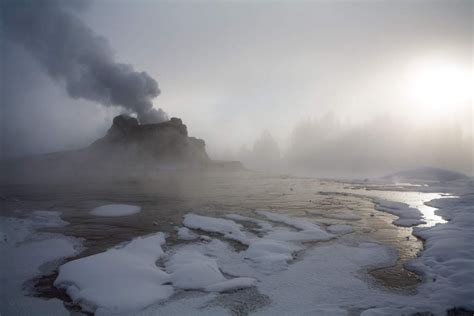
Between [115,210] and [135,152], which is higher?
[135,152]

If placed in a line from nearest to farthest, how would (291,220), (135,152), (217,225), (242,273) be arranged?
(242,273) → (217,225) → (291,220) → (135,152)

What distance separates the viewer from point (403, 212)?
20.3 m

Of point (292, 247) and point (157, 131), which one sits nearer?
point (292, 247)

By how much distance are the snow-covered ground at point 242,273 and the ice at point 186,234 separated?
0.19 feet

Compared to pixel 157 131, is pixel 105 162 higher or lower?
lower

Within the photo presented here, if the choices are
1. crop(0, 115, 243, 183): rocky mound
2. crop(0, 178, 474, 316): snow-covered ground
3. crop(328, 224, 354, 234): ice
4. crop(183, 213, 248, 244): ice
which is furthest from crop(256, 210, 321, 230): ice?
crop(0, 115, 243, 183): rocky mound

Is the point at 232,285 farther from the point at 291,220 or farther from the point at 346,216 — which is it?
the point at 346,216

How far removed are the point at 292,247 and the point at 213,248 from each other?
11.0 ft

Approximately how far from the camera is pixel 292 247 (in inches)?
467

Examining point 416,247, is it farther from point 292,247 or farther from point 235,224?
point 235,224

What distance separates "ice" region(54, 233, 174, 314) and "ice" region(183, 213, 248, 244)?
397cm

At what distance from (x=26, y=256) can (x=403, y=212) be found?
880 inches

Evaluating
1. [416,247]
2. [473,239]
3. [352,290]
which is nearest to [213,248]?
[352,290]

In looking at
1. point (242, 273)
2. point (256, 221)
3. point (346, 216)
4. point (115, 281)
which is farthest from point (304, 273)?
point (346, 216)
